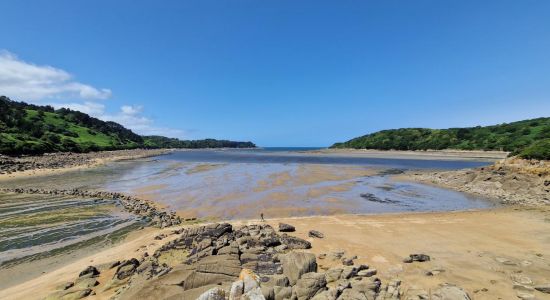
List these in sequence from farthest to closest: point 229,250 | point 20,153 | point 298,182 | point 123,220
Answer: point 20,153
point 298,182
point 123,220
point 229,250

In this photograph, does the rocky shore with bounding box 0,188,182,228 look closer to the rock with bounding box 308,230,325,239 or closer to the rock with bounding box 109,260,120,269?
the rock with bounding box 109,260,120,269

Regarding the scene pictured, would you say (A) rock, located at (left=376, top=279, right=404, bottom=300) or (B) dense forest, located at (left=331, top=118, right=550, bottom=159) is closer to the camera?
(A) rock, located at (left=376, top=279, right=404, bottom=300)


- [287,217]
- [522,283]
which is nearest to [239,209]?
[287,217]

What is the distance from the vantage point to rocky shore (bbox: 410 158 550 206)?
26.1m

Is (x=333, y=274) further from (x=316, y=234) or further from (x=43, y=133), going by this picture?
(x=43, y=133)

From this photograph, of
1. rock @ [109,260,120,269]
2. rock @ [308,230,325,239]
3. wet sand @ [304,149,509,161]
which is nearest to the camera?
rock @ [109,260,120,269]

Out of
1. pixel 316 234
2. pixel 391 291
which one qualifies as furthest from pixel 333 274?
pixel 316 234

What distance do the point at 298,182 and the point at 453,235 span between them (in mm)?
25114

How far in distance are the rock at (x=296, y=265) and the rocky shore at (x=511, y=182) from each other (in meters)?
24.8

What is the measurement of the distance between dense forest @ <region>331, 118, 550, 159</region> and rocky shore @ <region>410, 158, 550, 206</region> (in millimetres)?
51405

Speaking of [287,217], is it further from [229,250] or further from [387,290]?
[387,290]

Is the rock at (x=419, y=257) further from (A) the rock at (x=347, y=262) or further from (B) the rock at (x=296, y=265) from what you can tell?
(B) the rock at (x=296, y=265)

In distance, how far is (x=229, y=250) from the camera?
1184 cm

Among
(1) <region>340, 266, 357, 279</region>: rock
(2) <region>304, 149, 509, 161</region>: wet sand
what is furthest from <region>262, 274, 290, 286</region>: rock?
(2) <region>304, 149, 509, 161</region>: wet sand
